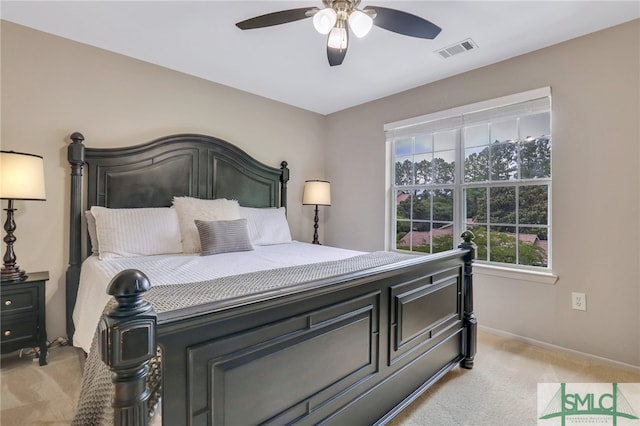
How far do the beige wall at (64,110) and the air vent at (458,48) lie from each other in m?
2.23

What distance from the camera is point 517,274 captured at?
2.77m

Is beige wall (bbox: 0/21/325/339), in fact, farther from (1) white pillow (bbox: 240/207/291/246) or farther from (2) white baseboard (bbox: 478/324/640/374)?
(2) white baseboard (bbox: 478/324/640/374)

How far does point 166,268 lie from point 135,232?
728mm

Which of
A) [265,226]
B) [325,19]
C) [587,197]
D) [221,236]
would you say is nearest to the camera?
[325,19]

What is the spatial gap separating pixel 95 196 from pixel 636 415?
3951 millimetres

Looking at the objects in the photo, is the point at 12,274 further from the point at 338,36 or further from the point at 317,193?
the point at 317,193

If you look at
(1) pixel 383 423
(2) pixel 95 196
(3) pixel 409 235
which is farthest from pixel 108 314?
(3) pixel 409 235

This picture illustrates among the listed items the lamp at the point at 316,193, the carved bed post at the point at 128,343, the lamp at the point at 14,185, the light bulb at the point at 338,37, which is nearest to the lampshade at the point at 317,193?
the lamp at the point at 316,193

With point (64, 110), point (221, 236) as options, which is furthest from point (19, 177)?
point (221, 236)

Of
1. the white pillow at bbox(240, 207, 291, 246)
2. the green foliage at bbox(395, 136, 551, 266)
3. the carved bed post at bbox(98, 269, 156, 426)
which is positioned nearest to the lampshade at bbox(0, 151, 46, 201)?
the white pillow at bbox(240, 207, 291, 246)

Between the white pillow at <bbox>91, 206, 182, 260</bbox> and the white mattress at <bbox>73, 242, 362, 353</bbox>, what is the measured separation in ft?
0.36

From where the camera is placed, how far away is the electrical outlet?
2.45 metres

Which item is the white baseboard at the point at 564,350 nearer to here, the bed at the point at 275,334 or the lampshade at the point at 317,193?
the bed at the point at 275,334

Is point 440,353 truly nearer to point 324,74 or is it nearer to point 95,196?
point 324,74
